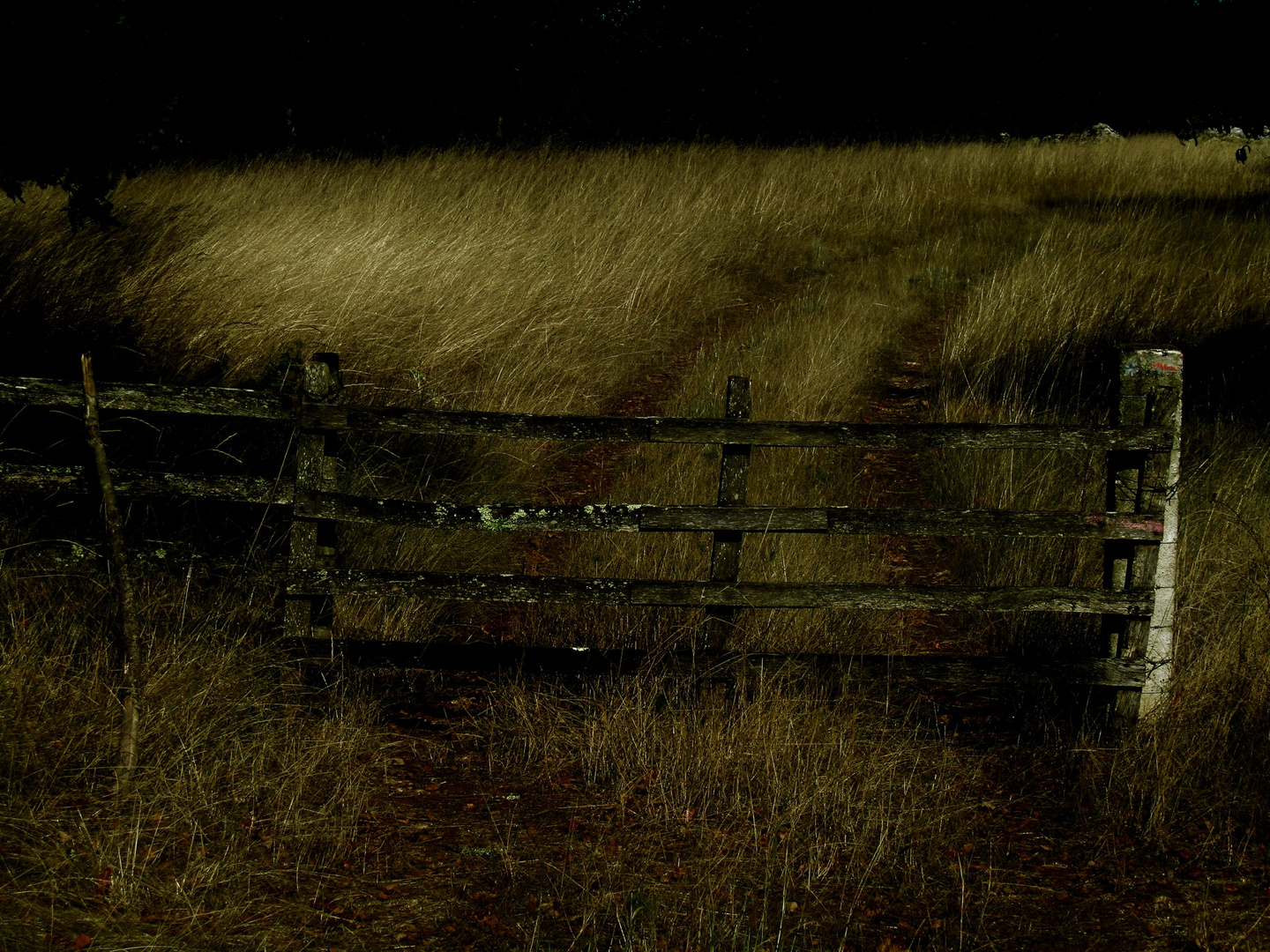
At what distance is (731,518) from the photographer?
4266 mm

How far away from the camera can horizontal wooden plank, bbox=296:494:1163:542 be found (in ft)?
13.9

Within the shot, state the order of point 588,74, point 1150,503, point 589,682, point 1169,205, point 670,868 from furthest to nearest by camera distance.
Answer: point 588,74 → point 1169,205 → point 589,682 → point 1150,503 → point 670,868

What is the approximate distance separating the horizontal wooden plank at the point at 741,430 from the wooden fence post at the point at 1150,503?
0.36ft

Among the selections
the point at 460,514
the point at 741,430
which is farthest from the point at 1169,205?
the point at 460,514

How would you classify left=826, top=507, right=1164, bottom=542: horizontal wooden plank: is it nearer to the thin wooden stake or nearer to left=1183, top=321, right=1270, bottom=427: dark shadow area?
the thin wooden stake

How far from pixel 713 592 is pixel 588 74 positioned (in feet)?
69.7

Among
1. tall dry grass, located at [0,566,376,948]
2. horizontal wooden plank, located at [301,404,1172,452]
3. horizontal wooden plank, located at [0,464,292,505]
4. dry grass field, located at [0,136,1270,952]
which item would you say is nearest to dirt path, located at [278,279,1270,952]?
dry grass field, located at [0,136,1270,952]

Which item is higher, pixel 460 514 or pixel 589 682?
pixel 460 514

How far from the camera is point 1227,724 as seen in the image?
412cm

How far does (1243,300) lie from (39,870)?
34.6 ft

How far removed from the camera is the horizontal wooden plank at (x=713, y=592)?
14.0 ft

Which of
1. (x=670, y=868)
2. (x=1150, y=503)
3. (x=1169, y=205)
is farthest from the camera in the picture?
(x=1169, y=205)

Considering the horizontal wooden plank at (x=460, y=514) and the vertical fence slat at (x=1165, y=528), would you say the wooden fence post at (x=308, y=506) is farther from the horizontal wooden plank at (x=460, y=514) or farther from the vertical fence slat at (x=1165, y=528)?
the vertical fence slat at (x=1165, y=528)

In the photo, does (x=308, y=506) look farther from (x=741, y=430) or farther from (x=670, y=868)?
(x=670, y=868)
